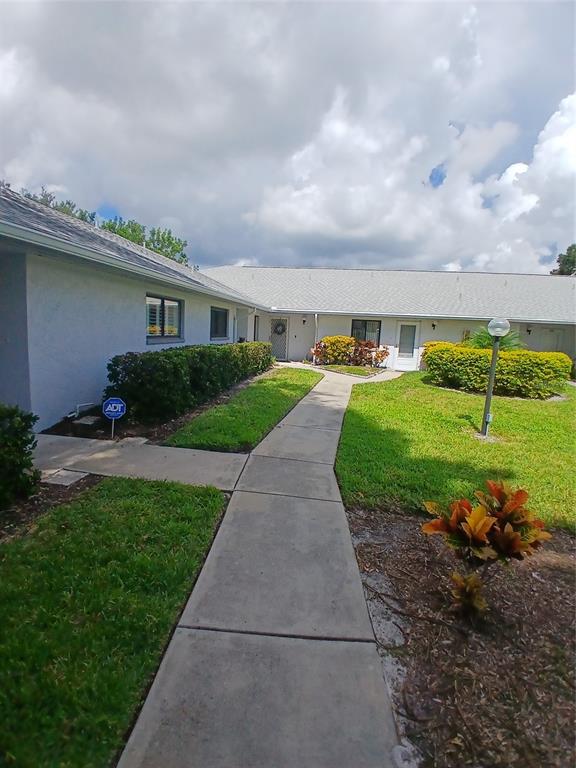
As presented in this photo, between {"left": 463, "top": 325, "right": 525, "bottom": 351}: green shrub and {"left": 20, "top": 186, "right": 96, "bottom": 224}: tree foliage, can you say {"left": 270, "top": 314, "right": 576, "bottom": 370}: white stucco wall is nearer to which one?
{"left": 463, "top": 325, "right": 525, "bottom": 351}: green shrub

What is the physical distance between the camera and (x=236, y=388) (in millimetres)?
10195

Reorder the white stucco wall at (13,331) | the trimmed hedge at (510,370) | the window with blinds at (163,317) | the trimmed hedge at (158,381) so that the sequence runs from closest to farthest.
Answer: the white stucco wall at (13,331)
the trimmed hedge at (158,381)
the window with blinds at (163,317)
the trimmed hedge at (510,370)

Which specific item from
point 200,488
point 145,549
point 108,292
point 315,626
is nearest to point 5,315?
point 108,292

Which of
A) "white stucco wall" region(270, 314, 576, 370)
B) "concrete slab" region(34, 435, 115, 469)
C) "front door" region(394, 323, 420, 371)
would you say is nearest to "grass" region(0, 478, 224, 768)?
"concrete slab" region(34, 435, 115, 469)

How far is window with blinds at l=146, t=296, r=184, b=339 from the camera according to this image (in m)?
8.53

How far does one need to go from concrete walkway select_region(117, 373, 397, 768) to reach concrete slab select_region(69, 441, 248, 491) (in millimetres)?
941

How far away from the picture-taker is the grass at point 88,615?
154 centimetres

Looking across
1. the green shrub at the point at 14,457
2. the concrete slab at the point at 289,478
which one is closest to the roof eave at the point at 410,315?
the concrete slab at the point at 289,478

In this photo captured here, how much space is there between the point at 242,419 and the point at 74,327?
3220mm

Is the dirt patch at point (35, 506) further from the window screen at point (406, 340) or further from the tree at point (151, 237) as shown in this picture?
the tree at point (151, 237)

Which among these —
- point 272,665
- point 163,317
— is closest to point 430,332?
point 163,317

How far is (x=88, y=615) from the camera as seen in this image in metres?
2.14

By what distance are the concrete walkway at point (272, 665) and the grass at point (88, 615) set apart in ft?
0.45

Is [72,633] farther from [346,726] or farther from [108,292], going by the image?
[108,292]
